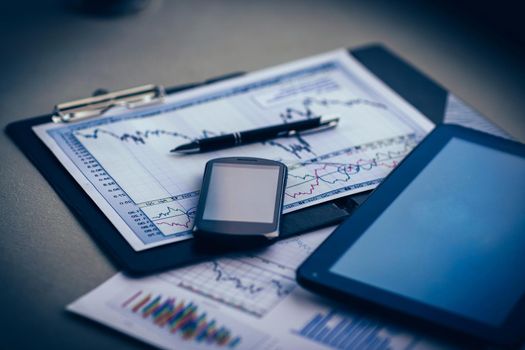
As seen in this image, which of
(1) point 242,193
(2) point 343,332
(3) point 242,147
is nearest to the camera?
(2) point 343,332

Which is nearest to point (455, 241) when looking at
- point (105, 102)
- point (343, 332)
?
point (343, 332)

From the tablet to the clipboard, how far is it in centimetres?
5

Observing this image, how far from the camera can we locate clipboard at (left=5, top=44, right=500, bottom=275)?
628 millimetres

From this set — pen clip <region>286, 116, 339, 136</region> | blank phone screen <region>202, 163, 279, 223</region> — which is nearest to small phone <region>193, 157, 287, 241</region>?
blank phone screen <region>202, 163, 279, 223</region>

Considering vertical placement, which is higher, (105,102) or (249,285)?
(105,102)

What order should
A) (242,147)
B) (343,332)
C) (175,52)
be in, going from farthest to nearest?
1. (175,52)
2. (242,147)
3. (343,332)

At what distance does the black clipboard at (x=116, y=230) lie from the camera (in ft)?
2.05

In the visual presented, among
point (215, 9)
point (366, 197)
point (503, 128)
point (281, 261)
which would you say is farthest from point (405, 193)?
point (215, 9)

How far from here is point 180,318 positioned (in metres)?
A: 0.57

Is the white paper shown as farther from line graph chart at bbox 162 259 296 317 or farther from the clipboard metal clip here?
the clipboard metal clip

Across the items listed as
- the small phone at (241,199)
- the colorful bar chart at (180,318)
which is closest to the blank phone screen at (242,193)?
the small phone at (241,199)

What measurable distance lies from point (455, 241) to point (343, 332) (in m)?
0.15

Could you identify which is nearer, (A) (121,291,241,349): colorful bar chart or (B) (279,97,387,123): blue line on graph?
(A) (121,291,241,349): colorful bar chart

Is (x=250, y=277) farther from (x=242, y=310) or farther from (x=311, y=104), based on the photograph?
(x=311, y=104)
